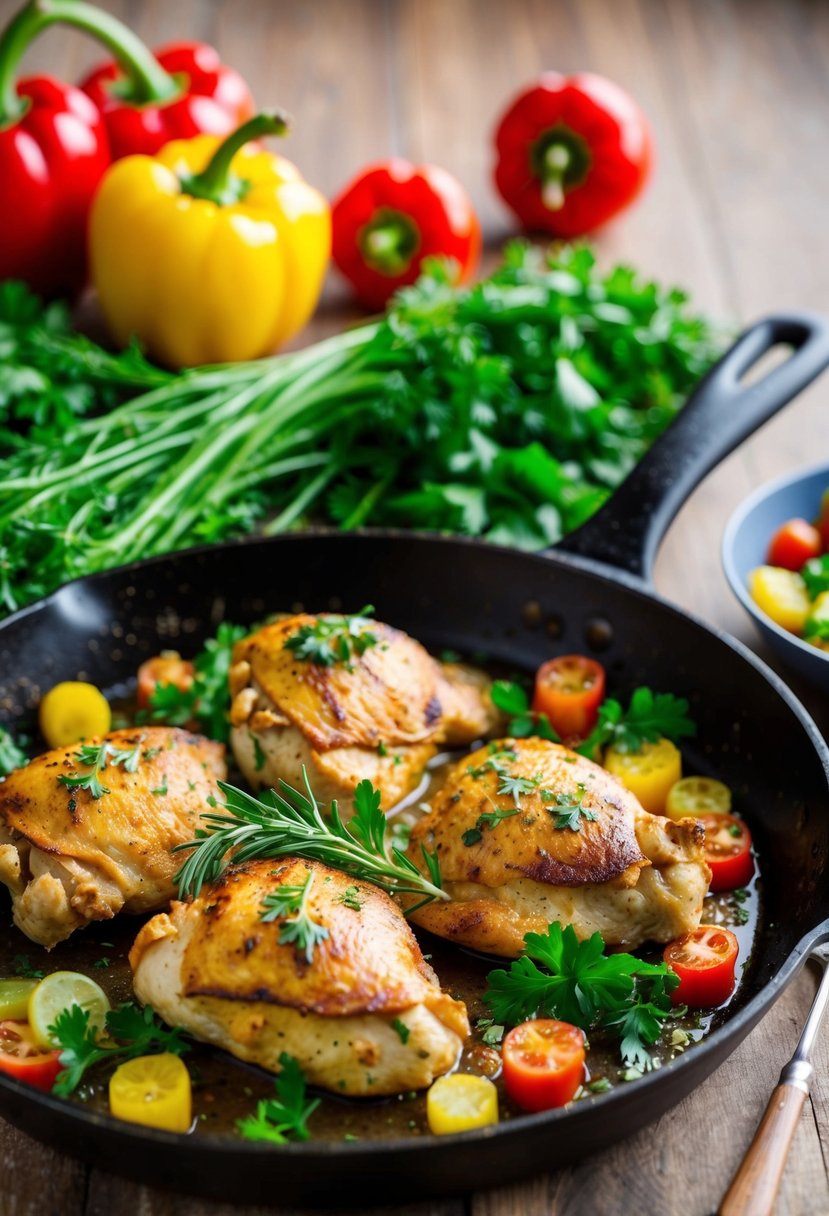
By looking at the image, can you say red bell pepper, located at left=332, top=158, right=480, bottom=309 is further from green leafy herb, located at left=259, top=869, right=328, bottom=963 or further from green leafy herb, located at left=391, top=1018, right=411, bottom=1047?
green leafy herb, located at left=391, top=1018, right=411, bottom=1047

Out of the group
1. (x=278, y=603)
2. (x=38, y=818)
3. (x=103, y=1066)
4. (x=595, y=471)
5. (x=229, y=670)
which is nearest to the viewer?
(x=103, y=1066)

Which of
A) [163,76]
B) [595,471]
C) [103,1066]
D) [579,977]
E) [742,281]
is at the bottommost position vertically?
[103,1066]

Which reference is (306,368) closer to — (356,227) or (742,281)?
(356,227)

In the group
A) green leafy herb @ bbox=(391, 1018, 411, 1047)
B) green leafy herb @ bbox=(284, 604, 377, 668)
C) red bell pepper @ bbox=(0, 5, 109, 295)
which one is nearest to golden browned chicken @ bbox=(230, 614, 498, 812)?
green leafy herb @ bbox=(284, 604, 377, 668)

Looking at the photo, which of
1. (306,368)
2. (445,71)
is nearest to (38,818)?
(306,368)

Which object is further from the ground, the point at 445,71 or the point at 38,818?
the point at 445,71

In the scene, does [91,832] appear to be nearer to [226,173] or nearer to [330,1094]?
[330,1094]

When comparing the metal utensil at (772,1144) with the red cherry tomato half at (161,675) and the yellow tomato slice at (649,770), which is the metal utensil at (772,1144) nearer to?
the yellow tomato slice at (649,770)

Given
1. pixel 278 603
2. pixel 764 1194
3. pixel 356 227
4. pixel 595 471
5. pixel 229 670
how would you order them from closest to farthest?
pixel 764 1194
pixel 229 670
pixel 278 603
pixel 595 471
pixel 356 227
